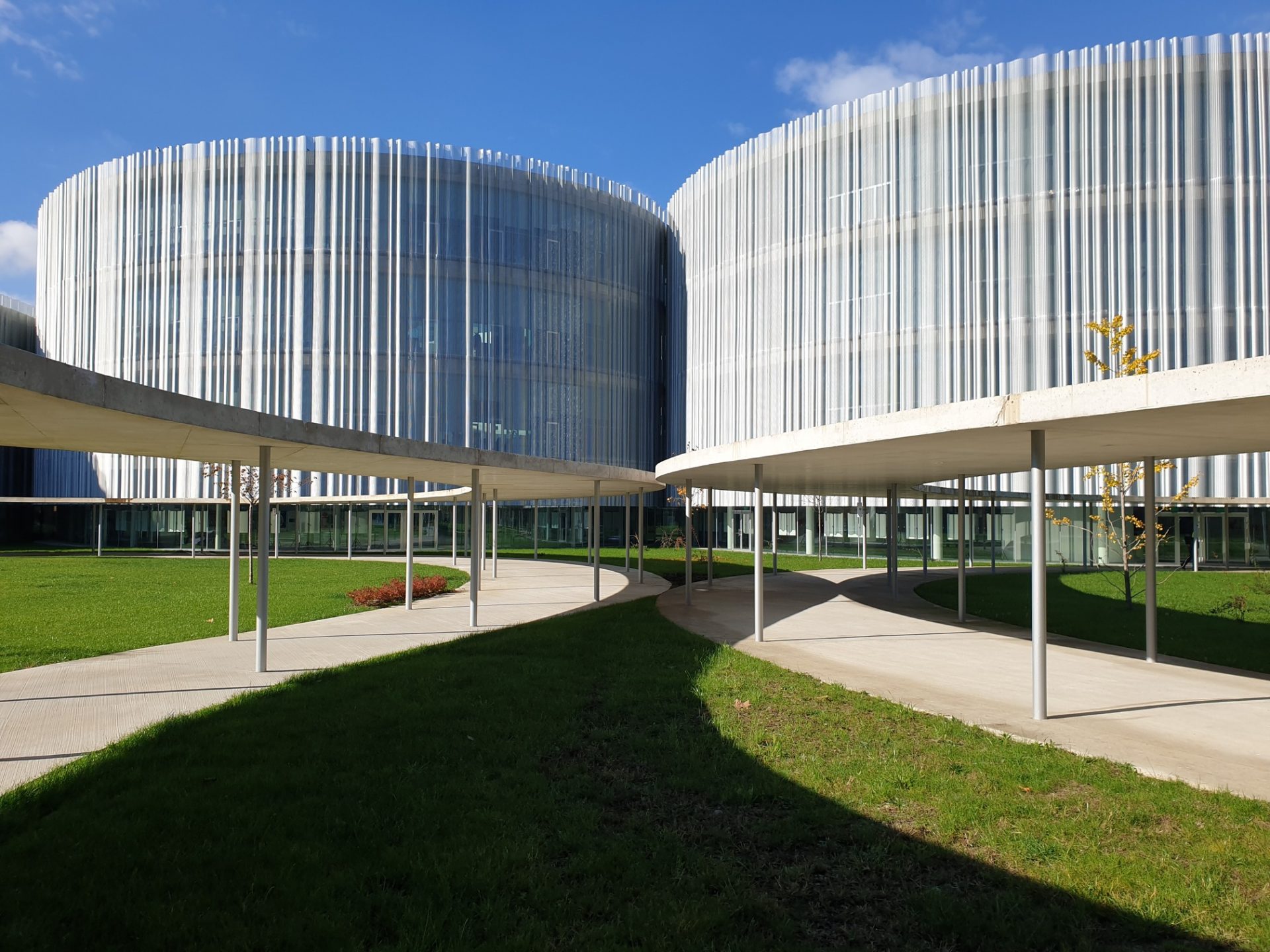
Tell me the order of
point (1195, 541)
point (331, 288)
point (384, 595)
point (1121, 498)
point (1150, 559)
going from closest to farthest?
point (1150, 559) → point (384, 595) → point (1121, 498) → point (1195, 541) → point (331, 288)

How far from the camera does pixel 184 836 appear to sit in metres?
5.74

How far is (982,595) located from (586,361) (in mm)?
37238

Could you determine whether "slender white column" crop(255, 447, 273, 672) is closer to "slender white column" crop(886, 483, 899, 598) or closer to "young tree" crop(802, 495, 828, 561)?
"slender white column" crop(886, 483, 899, 598)

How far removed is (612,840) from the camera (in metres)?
5.95

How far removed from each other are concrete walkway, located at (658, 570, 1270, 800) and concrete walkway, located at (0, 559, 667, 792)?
16.6 feet

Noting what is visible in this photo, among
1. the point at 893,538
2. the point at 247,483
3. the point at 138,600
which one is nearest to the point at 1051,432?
the point at 893,538

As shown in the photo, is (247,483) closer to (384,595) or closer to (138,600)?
(138,600)

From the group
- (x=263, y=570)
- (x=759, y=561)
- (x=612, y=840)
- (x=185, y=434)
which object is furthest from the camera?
(x=759, y=561)

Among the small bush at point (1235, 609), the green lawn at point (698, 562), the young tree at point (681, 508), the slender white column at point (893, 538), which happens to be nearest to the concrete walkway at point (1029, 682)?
the slender white column at point (893, 538)

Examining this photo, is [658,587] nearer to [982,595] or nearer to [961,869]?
[982,595]

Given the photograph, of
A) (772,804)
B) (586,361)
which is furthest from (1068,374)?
(772,804)

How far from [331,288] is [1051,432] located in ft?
160

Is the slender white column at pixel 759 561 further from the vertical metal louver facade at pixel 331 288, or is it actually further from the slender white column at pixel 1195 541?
the vertical metal louver facade at pixel 331 288

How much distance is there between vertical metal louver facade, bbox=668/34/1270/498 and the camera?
125 feet
